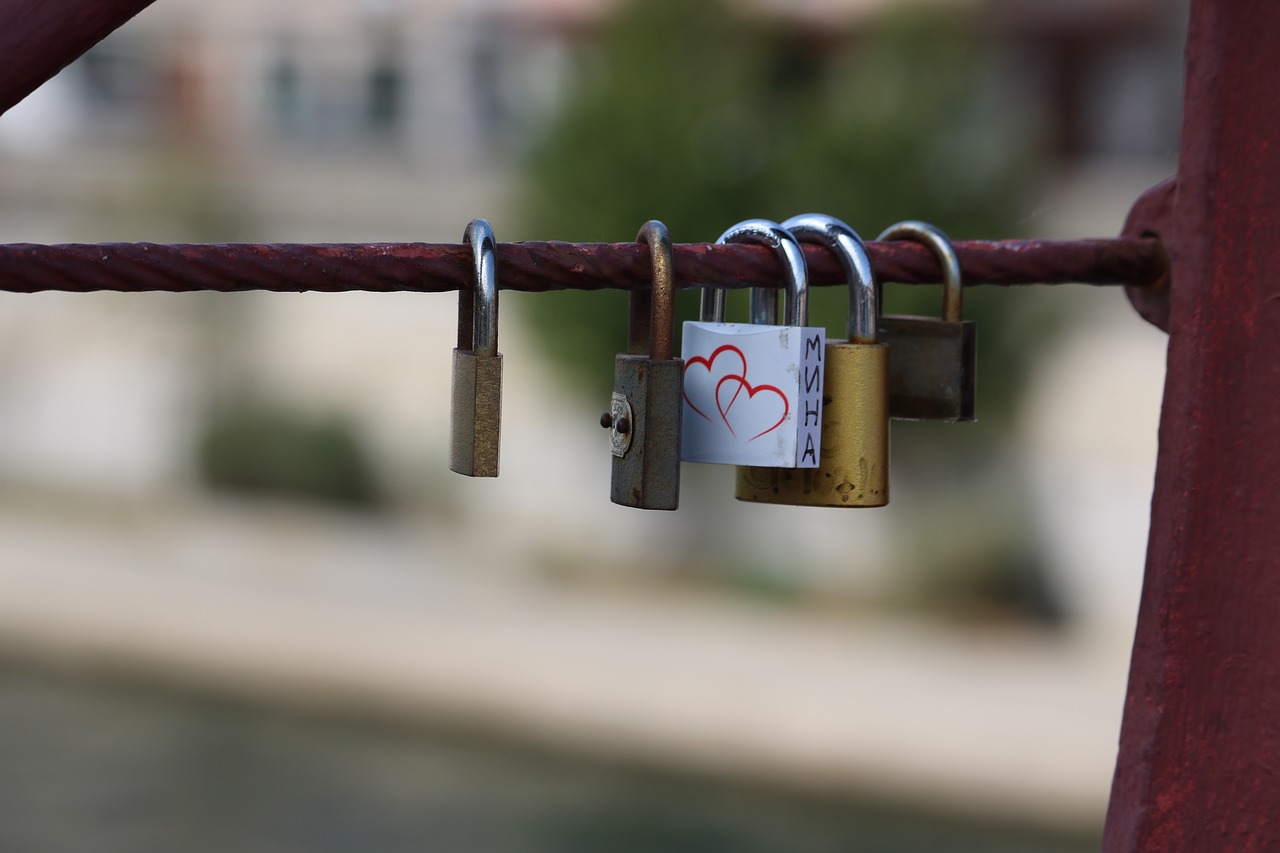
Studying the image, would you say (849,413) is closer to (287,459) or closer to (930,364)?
(930,364)

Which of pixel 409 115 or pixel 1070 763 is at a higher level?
pixel 409 115

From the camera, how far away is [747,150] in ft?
26.3

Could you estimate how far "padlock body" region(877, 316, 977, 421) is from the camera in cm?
92

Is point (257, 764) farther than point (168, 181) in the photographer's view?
No

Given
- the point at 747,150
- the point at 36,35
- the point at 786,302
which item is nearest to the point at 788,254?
the point at 786,302

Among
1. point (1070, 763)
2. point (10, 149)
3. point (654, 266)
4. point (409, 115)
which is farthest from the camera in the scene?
point (409, 115)

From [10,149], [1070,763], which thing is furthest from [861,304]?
[10,149]

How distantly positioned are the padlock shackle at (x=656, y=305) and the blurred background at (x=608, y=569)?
5.50 meters

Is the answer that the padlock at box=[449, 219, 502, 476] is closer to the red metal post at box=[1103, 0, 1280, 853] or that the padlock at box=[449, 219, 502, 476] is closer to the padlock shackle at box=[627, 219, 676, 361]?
the padlock shackle at box=[627, 219, 676, 361]

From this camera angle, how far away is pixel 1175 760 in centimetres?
79

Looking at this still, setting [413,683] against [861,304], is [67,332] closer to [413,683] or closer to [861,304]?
[413,683]

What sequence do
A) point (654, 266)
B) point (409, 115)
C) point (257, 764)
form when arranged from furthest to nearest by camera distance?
point (409, 115) → point (257, 764) → point (654, 266)

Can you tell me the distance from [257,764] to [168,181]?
559 cm

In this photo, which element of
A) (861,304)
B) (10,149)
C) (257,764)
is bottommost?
(257,764)
